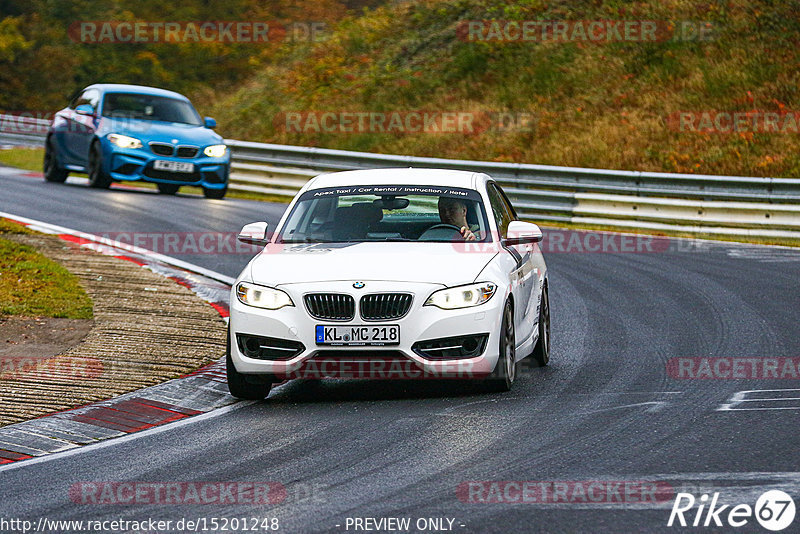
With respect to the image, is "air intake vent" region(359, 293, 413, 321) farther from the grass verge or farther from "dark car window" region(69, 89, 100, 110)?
"dark car window" region(69, 89, 100, 110)

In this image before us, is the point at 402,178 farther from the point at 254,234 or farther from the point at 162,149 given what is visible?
the point at 162,149

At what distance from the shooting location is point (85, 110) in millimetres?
23484

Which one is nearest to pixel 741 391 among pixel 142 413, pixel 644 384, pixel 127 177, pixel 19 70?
pixel 644 384

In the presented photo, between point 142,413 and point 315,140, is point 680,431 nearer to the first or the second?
point 142,413

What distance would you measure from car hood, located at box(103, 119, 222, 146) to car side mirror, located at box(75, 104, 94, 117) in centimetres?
56

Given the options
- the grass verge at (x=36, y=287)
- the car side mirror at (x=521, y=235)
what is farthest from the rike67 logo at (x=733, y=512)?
the grass verge at (x=36, y=287)

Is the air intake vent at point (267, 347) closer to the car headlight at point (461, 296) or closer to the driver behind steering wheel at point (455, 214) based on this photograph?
the car headlight at point (461, 296)

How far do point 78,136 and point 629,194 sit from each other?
32.3 ft

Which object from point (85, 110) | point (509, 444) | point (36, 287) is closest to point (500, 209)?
point (509, 444)

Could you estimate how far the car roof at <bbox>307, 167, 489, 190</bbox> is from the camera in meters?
9.95

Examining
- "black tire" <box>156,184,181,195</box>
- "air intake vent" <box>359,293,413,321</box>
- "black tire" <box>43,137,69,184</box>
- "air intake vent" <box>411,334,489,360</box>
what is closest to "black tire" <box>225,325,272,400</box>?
"air intake vent" <box>359,293,413,321</box>

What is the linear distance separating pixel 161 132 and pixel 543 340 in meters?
13.9

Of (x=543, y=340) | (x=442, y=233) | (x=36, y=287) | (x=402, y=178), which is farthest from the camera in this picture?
(x=36, y=287)

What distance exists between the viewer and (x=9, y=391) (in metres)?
8.83
